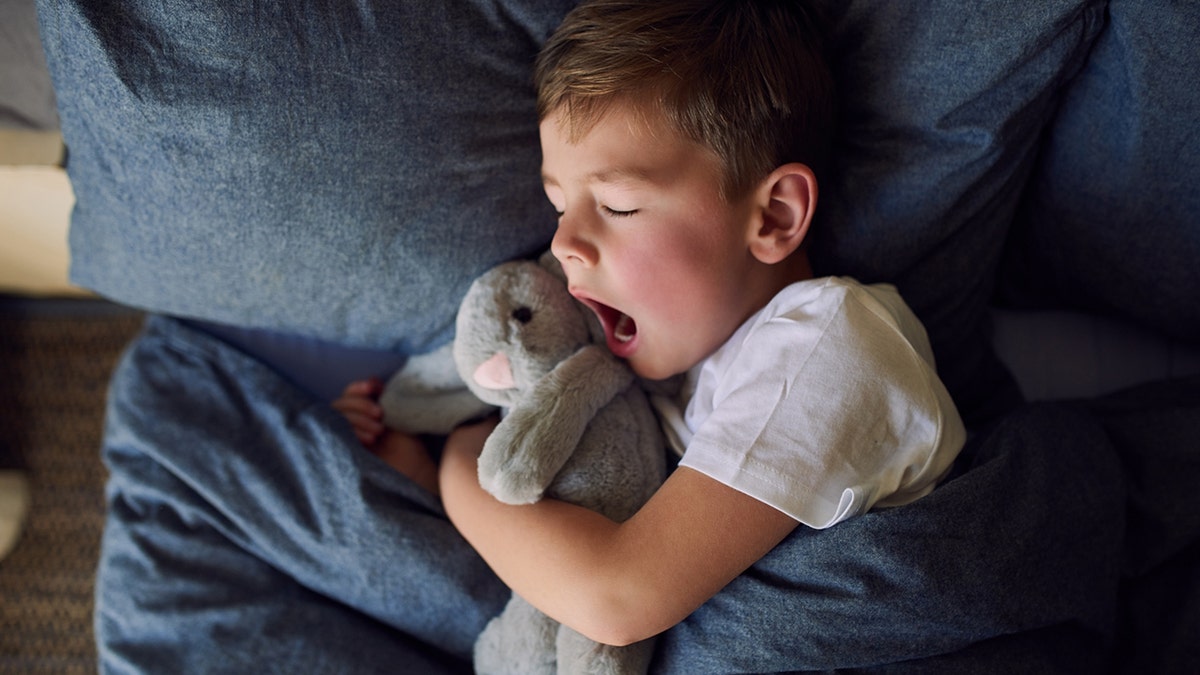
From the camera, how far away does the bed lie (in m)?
0.82

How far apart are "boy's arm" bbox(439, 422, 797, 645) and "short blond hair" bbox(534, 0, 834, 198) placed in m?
0.32

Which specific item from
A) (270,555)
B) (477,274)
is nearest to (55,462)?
(270,555)

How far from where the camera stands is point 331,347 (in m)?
1.14

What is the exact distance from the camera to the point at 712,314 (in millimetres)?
881

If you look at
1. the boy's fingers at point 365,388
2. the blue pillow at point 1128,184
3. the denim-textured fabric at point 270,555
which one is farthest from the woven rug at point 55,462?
the blue pillow at point 1128,184

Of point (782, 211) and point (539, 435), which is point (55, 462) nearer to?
point (539, 435)

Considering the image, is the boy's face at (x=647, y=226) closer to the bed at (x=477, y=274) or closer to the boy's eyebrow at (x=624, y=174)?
the boy's eyebrow at (x=624, y=174)

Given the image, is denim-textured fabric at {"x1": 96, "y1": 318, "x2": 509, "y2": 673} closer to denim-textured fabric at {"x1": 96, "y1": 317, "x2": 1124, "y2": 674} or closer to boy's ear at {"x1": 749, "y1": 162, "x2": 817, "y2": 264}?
denim-textured fabric at {"x1": 96, "y1": 317, "x2": 1124, "y2": 674}

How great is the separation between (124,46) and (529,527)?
63cm

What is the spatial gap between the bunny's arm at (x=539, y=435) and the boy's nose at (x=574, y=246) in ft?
0.36

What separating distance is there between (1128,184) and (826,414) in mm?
506

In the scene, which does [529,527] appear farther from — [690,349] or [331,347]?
[331,347]

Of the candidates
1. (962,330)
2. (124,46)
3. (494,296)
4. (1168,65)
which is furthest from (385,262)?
(1168,65)

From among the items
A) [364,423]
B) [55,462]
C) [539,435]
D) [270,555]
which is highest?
[539,435]
